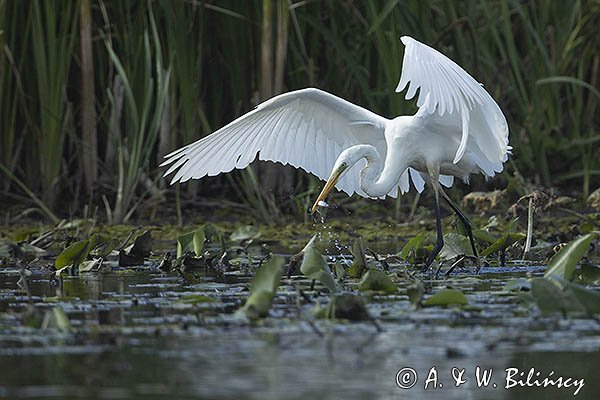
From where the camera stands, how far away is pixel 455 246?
676cm

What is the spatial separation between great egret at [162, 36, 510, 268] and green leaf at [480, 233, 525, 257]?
0.42 ft

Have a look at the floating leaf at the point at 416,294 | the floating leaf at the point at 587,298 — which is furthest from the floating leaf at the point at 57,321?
the floating leaf at the point at 587,298

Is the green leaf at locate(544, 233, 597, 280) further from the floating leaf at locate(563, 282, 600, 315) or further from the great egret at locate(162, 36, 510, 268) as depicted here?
the great egret at locate(162, 36, 510, 268)

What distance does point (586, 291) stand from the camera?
4.69m

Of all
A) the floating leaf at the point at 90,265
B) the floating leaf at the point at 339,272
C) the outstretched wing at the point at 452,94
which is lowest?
the floating leaf at the point at 90,265

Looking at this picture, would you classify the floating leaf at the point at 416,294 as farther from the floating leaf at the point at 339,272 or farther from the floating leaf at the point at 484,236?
the floating leaf at the point at 484,236

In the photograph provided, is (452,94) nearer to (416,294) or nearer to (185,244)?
(416,294)

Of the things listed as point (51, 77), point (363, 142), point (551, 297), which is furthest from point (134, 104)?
point (551, 297)

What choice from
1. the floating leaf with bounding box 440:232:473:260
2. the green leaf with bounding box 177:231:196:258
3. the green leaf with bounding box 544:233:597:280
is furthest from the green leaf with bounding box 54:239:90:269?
the green leaf with bounding box 544:233:597:280

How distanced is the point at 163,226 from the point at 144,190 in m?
0.61

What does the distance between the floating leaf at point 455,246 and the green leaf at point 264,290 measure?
2.05 metres

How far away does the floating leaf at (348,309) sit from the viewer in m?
4.68

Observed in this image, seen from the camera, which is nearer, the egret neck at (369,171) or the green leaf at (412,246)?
the egret neck at (369,171)

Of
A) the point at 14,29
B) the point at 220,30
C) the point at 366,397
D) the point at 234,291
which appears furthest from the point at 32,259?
the point at 366,397
